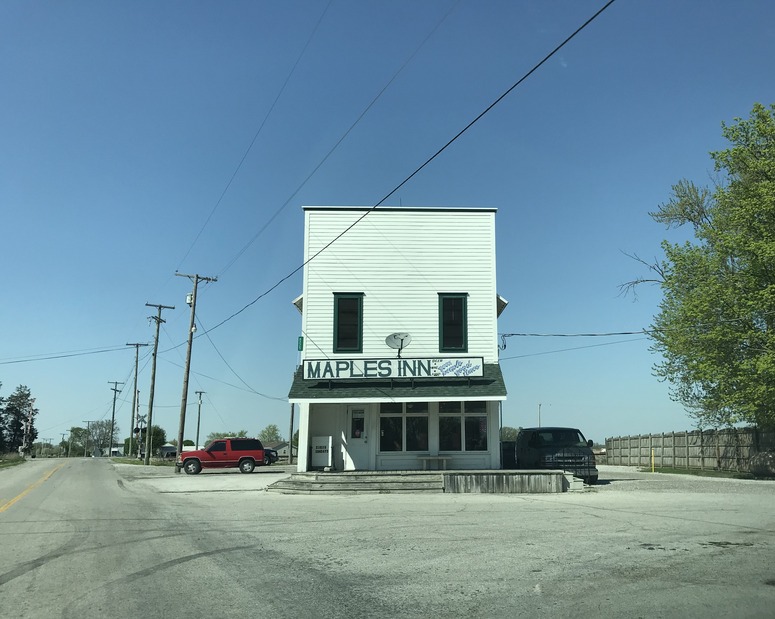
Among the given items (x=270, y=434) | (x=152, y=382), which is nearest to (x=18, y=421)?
(x=270, y=434)

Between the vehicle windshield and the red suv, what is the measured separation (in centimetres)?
1709

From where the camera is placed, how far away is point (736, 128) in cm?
2988

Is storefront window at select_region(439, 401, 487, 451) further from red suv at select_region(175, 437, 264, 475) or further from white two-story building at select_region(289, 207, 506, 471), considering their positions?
red suv at select_region(175, 437, 264, 475)

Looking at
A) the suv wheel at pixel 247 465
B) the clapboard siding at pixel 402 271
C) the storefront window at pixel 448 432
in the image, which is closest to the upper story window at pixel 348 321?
the clapboard siding at pixel 402 271

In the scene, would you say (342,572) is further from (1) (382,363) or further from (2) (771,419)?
(2) (771,419)

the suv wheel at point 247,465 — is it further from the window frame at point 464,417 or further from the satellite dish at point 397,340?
the satellite dish at point 397,340

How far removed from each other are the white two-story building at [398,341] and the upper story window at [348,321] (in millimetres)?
36

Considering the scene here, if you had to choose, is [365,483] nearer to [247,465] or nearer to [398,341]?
[398,341]

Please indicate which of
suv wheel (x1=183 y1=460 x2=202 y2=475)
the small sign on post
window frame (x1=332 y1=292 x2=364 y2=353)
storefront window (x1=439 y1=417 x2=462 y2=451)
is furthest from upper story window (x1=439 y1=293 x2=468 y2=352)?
suv wheel (x1=183 y1=460 x2=202 y2=475)

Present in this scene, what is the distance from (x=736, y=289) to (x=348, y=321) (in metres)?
17.4

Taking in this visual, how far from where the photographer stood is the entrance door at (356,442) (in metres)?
22.5

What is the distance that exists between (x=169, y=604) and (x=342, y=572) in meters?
2.15

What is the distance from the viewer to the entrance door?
22.5m

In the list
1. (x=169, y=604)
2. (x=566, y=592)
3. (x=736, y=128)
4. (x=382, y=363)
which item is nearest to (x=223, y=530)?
(x=169, y=604)
